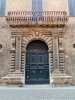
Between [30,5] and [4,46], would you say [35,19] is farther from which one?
[4,46]

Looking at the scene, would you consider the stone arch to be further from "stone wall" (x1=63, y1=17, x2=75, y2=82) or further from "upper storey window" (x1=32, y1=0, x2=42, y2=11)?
"upper storey window" (x1=32, y1=0, x2=42, y2=11)

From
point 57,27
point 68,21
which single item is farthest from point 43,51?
point 68,21

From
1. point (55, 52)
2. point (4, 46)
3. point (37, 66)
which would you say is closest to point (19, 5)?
point (4, 46)

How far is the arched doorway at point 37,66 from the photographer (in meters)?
13.3

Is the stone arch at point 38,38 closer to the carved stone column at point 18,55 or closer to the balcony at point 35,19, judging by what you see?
the carved stone column at point 18,55

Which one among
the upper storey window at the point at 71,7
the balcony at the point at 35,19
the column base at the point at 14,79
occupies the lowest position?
the column base at the point at 14,79

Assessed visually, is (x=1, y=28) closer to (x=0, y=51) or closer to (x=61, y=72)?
(x=0, y=51)

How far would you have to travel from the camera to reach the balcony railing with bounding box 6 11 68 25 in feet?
42.2

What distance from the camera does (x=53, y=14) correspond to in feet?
44.1

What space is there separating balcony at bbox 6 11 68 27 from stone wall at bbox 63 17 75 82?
110 centimetres

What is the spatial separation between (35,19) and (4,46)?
10.2 ft

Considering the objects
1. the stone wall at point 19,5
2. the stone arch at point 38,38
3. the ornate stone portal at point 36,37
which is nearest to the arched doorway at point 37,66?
the ornate stone portal at point 36,37

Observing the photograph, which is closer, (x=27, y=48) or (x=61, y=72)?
(x=61, y=72)

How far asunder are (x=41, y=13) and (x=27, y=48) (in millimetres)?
2864
